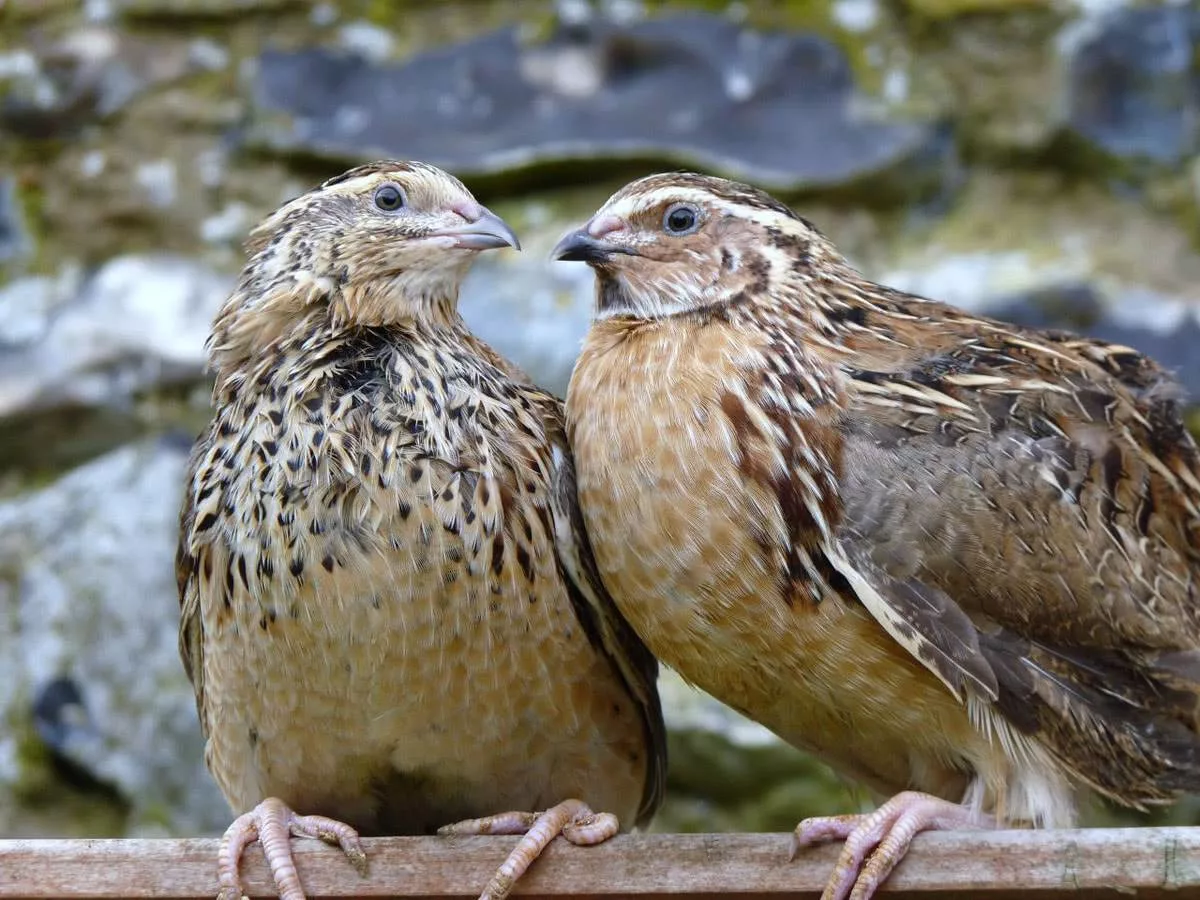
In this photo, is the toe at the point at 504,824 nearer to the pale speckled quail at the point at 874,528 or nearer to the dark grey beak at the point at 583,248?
the pale speckled quail at the point at 874,528

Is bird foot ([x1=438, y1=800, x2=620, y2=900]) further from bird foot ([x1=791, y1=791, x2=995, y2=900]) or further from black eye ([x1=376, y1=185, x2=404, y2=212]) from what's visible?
black eye ([x1=376, y1=185, x2=404, y2=212])

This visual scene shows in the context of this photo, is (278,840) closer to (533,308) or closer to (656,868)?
(656,868)

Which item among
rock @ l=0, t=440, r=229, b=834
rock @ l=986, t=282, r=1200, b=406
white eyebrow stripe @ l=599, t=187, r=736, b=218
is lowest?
rock @ l=0, t=440, r=229, b=834

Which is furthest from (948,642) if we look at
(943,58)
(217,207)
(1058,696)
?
(217,207)

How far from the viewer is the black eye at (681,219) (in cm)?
229

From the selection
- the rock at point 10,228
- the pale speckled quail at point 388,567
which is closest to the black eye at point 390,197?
the pale speckled quail at point 388,567

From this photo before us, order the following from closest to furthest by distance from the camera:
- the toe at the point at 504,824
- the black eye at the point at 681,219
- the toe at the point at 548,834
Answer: the toe at the point at 548,834 → the toe at the point at 504,824 → the black eye at the point at 681,219

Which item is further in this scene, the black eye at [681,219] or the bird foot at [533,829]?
the black eye at [681,219]

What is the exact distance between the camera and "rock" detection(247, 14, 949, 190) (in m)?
3.31

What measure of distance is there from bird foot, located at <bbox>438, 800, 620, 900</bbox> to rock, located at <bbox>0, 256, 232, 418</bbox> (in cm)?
144

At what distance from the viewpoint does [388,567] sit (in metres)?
2.07

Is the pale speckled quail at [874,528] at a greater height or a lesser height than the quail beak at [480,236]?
lesser

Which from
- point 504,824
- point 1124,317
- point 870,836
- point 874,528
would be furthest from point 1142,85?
point 504,824

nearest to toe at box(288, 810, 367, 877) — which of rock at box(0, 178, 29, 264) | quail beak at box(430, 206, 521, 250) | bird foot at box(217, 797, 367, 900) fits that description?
bird foot at box(217, 797, 367, 900)
